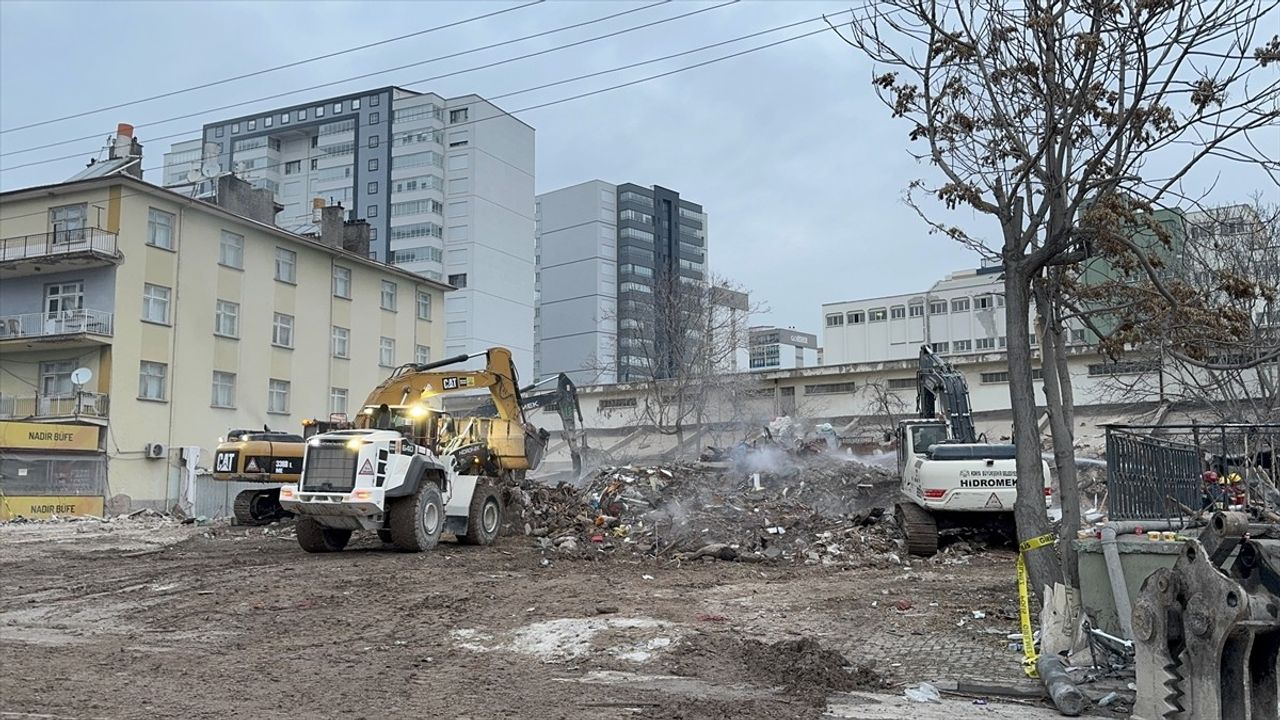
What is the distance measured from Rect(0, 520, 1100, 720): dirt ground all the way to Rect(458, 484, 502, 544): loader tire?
165 cm

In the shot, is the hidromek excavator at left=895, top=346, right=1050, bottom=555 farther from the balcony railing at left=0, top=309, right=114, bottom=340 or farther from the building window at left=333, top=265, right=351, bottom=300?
the building window at left=333, top=265, right=351, bottom=300

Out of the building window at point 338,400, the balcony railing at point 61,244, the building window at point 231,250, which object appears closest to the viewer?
the balcony railing at point 61,244

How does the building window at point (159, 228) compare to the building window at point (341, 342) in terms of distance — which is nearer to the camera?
the building window at point (159, 228)

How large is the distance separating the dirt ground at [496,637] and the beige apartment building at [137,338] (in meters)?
17.4

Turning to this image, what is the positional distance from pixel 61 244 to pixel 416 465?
78.8 feet

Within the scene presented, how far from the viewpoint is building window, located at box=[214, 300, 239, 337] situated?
1519 inches

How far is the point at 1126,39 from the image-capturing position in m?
9.32

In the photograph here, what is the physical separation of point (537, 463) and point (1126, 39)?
1523cm

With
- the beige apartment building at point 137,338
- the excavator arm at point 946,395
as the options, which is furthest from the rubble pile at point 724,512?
the beige apartment building at point 137,338

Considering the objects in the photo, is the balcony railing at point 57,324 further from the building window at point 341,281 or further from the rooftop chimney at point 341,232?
the rooftop chimney at point 341,232

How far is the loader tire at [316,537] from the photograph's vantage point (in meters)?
18.3

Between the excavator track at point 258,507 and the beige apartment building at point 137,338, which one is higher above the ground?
the beige apartment building at point 137,338

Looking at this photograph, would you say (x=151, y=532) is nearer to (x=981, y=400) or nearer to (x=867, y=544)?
(x=867, y=544)

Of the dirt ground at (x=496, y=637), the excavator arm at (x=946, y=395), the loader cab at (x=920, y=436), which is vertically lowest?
the dirt ground at (x=496, y=637)
